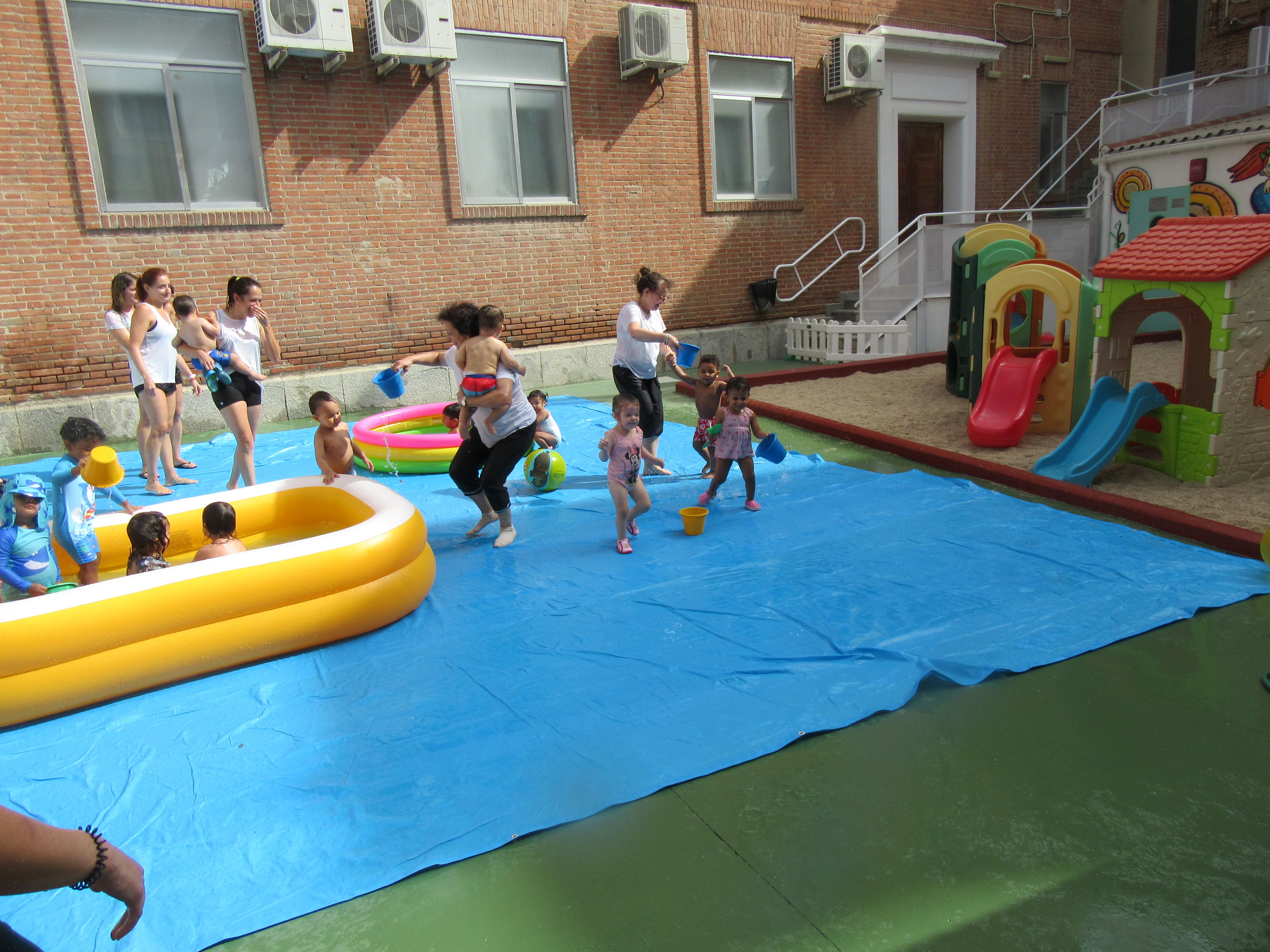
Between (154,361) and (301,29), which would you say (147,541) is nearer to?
(154,361)

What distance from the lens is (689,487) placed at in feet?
23.3

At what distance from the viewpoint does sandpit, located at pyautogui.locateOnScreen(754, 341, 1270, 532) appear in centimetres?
581

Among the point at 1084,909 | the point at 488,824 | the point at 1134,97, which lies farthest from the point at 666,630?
the point at 1134,97

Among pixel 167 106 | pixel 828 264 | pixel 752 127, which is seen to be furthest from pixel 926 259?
pixel 167 106

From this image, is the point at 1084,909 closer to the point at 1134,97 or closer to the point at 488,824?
the point at 488,824

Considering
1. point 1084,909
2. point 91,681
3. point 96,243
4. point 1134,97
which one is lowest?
point 1084,909

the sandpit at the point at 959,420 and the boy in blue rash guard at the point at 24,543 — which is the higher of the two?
A: the boy in blue rash guard at the point at 24,543

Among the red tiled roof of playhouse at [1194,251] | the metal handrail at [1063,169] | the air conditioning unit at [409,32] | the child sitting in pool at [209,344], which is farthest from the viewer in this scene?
the metal handrail at [1063,169]

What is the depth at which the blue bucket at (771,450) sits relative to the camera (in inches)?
255

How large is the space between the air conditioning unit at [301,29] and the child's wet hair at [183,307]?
470 cm

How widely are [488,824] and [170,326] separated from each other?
19.9 ft


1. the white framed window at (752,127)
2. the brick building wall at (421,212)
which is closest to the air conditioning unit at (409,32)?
the brick building wall at (421,212)

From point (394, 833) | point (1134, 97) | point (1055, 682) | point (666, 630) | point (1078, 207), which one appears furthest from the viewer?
point (1134, 97)

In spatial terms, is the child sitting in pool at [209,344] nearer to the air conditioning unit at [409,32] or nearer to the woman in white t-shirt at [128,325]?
the woman in white t-shirt at [128,325]
